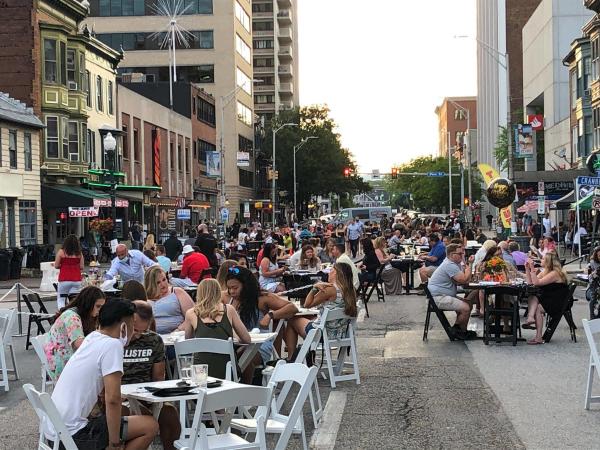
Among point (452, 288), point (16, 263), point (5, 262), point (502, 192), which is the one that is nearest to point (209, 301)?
point (452, 288)

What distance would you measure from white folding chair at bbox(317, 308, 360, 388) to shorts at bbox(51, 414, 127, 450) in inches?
198

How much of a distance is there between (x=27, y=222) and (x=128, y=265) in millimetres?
23337

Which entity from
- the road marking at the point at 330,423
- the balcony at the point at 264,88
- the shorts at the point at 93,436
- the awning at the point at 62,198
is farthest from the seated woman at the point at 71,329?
the balcony at the point at 264,88

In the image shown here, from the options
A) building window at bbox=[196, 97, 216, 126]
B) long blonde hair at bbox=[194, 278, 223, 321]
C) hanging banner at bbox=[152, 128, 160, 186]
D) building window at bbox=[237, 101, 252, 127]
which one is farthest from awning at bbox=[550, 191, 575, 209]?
building window at bbox=[237, 101, 252, 127]

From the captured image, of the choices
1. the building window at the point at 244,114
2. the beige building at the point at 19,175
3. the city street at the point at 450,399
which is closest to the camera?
the city street at the point at 450,399

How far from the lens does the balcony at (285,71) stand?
A: 134 meters

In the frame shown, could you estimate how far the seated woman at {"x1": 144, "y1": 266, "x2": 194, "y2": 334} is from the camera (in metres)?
11.7

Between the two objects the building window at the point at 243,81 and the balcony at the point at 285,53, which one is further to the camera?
the balcony at the point at 285,53

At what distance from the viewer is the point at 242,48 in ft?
310

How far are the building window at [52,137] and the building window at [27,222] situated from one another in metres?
3.20

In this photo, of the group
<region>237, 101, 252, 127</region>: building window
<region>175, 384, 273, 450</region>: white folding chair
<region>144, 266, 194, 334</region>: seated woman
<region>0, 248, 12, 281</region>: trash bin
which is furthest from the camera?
<region>237, 101, 252, 127</region>: building window

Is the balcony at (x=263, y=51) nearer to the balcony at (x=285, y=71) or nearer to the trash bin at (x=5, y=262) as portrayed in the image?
the balcony at (x=285, y=71)

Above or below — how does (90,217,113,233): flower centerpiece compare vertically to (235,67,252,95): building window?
below

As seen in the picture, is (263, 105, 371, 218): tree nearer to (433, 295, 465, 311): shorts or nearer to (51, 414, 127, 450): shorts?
(433, 295, 465, 311): shorts
